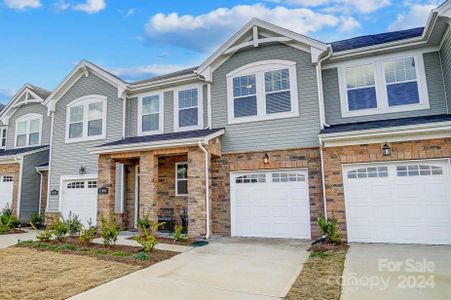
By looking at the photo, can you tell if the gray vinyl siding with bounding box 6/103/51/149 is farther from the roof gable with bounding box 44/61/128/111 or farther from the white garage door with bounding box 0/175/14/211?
the white garage door with bounding box 0/175/14/211

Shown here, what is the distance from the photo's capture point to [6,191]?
15344mm

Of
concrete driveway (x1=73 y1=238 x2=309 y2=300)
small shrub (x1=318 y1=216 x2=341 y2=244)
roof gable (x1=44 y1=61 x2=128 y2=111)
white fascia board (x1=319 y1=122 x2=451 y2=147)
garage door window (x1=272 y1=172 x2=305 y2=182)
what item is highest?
roof gable (x1=44 y1=61 x2=128 y2=111)

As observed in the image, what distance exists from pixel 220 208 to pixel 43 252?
5.56 meters

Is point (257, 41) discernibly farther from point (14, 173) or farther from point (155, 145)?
point (14, 173)

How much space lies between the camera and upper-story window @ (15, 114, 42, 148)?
16.4 meters

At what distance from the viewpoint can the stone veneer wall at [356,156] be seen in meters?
8.37

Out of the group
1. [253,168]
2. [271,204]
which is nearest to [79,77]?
[253,168]

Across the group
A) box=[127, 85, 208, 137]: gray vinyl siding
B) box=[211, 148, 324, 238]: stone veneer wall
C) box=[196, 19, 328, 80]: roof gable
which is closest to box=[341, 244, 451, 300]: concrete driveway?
box=[211, 148, 324, 238]: stone veneer wall

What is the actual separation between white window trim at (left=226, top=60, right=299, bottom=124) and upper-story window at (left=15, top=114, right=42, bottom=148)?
11475 mm

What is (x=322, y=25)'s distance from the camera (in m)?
19.2

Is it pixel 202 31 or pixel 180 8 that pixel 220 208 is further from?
pixel 202 31

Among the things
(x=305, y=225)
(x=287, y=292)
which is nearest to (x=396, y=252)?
(x=305, y=225)

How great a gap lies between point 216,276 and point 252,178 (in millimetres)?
5274

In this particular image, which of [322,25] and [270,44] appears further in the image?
[322,25]
